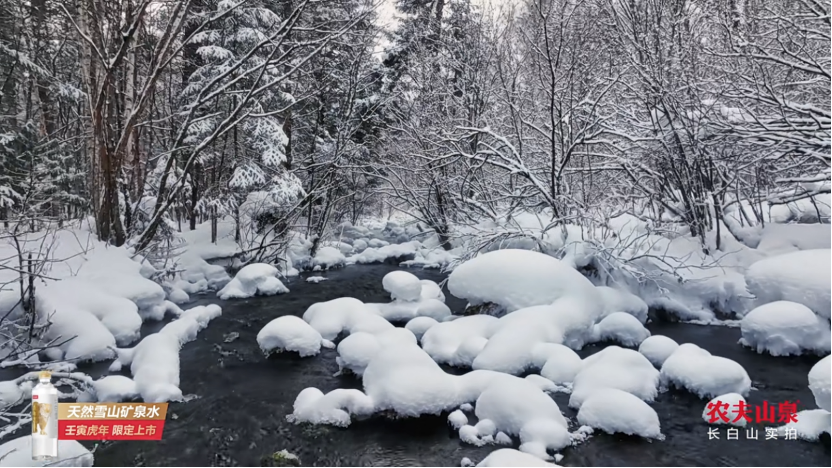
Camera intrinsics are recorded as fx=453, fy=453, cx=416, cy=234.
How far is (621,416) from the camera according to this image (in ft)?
13.0

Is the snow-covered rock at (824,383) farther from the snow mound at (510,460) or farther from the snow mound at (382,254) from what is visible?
the snow mound at (382,254)

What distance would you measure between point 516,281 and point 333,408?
3516mm

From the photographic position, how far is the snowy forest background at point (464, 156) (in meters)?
5.60

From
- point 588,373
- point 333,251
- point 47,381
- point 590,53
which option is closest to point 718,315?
point 588,373

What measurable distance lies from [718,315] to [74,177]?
19.1 m

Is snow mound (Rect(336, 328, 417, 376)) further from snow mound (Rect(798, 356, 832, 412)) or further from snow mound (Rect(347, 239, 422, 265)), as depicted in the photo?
snow mound (Rect(347, 239, 422, 265))

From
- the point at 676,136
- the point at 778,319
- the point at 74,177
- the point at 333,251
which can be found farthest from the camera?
the point at 74,177

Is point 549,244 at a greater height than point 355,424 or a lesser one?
greater

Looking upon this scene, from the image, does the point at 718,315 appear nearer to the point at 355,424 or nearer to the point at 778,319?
the point at 778,319

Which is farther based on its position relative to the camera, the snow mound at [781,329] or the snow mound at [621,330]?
the snow mound at [621,330]

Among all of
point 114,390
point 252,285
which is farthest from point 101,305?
point 252,285

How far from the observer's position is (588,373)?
4664 millimetres

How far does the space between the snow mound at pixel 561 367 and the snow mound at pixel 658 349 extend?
927mm

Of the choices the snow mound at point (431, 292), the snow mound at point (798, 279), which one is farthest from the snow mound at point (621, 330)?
the snow mound at point (431, 292)
